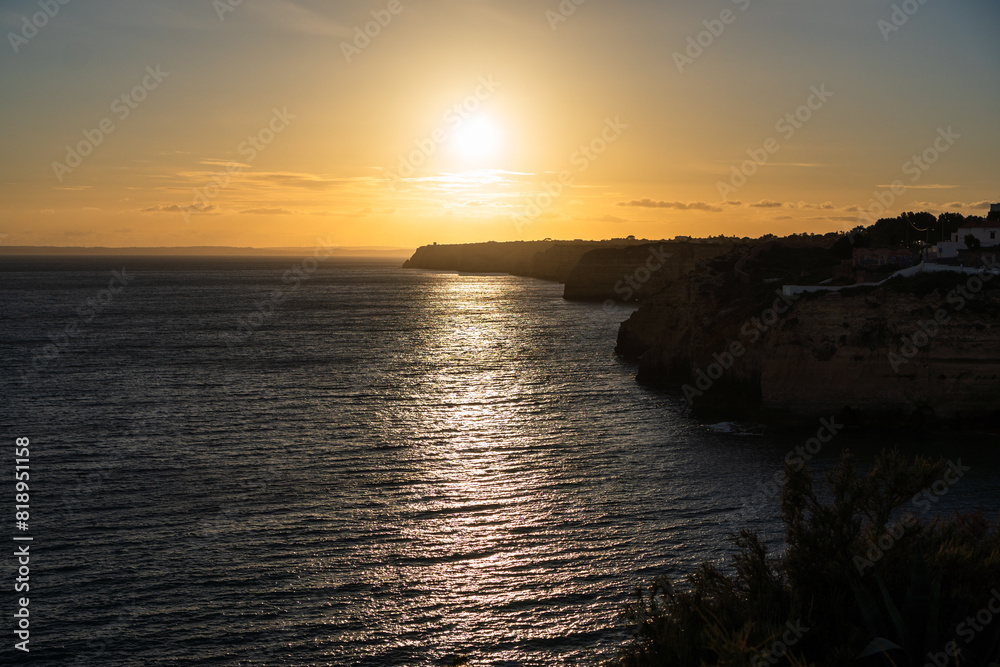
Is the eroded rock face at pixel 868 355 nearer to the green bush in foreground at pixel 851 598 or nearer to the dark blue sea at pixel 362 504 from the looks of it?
the dark blue sea at pixel 362 504

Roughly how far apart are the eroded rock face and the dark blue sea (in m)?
3.91

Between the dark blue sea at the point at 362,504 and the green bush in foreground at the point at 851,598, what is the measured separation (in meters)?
5.31

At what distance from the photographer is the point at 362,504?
1224 inches

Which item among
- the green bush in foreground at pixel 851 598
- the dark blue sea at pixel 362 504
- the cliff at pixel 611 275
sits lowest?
the dark blue sea at pixel 362 504

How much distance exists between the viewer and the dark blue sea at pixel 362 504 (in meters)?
21.2

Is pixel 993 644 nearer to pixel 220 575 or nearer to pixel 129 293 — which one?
pixel 220 575

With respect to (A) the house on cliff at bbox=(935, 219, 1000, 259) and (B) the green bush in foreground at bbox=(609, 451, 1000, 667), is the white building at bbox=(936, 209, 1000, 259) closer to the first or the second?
(A) the house on cliff at bbox=(935, 219, 1000, 259)

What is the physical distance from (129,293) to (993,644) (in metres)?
181

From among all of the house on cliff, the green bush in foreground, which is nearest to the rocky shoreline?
the house on cliff

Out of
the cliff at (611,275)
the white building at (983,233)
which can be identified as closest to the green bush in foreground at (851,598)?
the white building at (983,233)

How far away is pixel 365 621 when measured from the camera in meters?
21.7

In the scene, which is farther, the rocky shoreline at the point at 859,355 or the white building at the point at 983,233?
the white building at the point at 983,233

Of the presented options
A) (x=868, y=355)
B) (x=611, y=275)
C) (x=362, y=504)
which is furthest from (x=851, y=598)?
(x=611, y=275)

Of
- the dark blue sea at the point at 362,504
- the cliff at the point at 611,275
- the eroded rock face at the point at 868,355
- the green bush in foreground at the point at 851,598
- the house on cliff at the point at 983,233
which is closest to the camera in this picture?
the green bush in foreground at the point at 851,598
